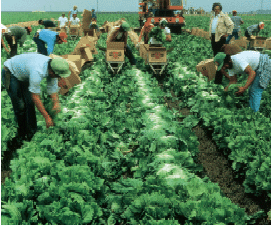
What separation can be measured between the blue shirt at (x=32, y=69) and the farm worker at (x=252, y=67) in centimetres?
297

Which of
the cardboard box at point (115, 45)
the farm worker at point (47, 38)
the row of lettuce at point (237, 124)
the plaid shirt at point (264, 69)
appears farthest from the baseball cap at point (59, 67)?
the cardboard box at point (115, 45)

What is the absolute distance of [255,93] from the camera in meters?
5.64

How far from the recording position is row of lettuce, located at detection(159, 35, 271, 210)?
3.82 metres

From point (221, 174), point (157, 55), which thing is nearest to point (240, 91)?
point (221, 174)

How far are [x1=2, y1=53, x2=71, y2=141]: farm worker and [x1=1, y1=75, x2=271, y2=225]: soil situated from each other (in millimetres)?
568

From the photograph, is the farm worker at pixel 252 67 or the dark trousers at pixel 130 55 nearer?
the farm worker at pixel 252 67

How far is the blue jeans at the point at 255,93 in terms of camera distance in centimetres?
558

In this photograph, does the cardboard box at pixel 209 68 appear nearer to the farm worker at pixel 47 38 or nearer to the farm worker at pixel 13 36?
the farm worker at pixel 47 38

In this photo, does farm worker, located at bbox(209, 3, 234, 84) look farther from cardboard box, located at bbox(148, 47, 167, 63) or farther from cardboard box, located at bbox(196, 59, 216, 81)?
cardboard box, located at bbox(148, 47, 167, 63)

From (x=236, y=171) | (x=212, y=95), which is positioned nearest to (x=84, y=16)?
(x=212, y=95)

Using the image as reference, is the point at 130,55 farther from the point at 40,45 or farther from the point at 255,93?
the point at 255,93

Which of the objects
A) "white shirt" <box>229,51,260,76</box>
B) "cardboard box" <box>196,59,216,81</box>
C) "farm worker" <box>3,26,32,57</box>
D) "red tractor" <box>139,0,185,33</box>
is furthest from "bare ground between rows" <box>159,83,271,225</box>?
"red tractor" <box>139,0,185,33</box>

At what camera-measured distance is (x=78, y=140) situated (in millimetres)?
4230

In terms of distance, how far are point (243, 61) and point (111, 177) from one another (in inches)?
119
